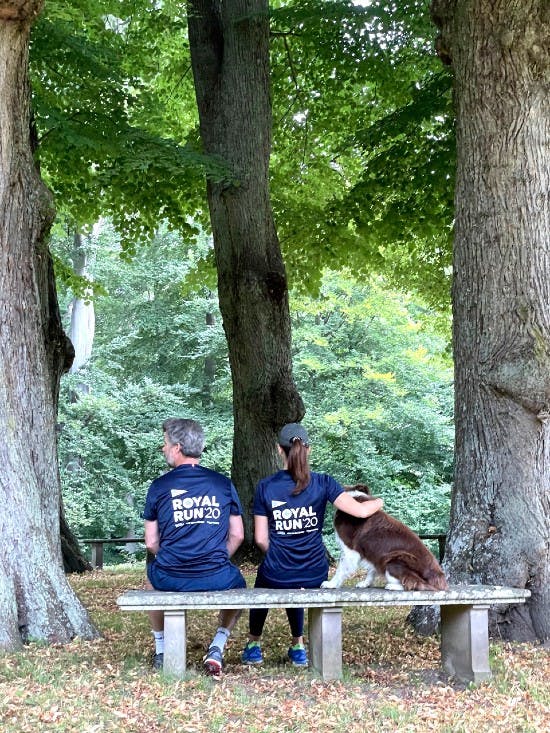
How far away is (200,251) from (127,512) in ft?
27.8

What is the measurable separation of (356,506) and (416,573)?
0.58 m

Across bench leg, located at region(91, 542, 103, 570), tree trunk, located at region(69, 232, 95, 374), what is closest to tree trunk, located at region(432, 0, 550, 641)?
bench leg, located at region(91, 542, 103, 570)

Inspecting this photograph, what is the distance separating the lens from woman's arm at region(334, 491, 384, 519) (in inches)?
233

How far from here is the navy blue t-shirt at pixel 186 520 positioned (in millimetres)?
5723

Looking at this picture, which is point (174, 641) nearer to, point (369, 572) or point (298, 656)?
point (298, 656)

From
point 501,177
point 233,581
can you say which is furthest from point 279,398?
point 233,581

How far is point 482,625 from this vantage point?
5723 millimetres

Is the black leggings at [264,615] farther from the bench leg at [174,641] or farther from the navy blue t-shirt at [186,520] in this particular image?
the bench leg at [174,641]

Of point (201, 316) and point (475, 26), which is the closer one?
point (475, 26)

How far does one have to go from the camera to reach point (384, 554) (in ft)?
19.2

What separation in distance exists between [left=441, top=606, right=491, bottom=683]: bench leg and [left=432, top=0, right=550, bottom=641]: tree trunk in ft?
3.05

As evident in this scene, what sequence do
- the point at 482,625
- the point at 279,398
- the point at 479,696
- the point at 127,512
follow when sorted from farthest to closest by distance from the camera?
the point at 127,512
the point at 279,398
the point at 482,625
the point at 479,696

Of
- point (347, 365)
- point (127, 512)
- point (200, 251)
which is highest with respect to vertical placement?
point (200, 251)

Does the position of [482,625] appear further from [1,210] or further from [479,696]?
[1,210]
